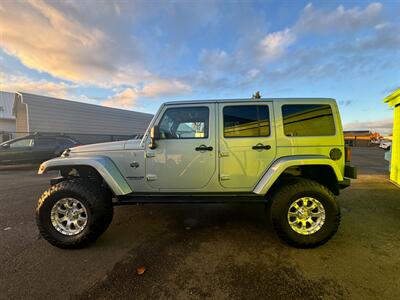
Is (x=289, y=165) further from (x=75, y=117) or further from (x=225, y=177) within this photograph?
(x=75, y=117)

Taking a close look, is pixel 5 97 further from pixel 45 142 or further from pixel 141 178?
pixel 141 178

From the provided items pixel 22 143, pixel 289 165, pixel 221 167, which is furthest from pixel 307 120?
pixel 22 143

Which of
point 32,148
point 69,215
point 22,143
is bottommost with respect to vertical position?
point 69,215

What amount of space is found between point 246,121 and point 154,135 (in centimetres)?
137

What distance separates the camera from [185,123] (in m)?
3.22

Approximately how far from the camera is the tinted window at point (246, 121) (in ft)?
9.99

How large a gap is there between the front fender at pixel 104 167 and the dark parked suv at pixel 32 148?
8.36 meters

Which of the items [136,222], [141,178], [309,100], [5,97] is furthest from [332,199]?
[5,97]

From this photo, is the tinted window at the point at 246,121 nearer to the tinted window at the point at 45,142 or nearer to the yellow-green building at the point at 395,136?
the yellow-green building at the point at 395,136

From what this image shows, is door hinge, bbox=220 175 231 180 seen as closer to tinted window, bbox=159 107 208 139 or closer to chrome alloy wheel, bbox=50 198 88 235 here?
tinted window, bbox=159 107 208 139

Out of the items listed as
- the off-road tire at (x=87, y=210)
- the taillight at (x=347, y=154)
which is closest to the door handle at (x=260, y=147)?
the taillight at (x=347, y=154)

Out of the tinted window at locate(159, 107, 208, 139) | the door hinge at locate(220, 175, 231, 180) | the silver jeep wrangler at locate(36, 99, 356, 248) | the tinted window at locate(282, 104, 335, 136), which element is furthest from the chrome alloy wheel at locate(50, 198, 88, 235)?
the tinted window at locate(282, 104, 335, 136)

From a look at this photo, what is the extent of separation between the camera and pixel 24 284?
2.13m

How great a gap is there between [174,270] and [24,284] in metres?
1.54
